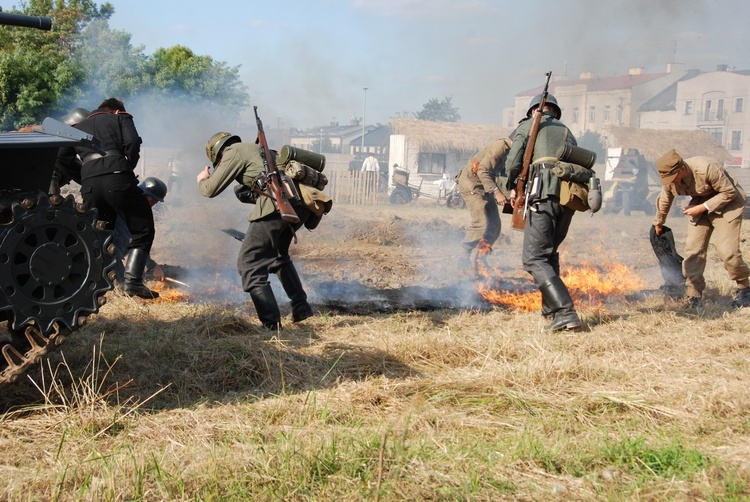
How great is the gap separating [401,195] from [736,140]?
1254 inches

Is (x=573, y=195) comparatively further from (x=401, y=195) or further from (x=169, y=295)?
(x=401, y=195)

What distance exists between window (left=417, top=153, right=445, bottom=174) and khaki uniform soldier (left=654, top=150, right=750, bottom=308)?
1099 inches

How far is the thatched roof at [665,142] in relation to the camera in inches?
1320

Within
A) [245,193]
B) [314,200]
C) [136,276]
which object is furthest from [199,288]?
[314,200]

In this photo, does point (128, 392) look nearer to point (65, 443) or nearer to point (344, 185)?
point (65, 443)

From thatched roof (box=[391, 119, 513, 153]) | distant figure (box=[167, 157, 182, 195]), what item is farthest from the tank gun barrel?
thatched roof (box=[391, 119, 513, 153])

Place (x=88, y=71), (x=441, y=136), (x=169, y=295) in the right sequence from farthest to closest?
(x=441, y=136)
(x=88, y=71)
(x=169, y=295)

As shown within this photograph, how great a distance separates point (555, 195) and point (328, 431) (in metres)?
3.61

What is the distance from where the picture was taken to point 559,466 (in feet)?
12.0

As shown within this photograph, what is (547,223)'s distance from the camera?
693 cm

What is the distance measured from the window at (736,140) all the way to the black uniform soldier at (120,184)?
50.7 metres

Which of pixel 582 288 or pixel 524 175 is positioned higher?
pixel 524 175

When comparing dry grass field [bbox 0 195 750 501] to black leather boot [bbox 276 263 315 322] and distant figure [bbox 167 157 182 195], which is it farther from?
distant figure [bbox 167 157 182 195]

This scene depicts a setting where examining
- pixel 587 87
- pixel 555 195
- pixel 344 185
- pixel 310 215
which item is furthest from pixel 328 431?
pixel 587 87
